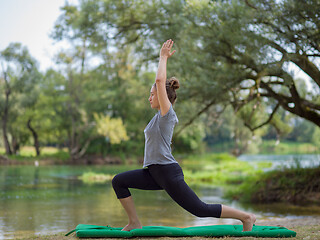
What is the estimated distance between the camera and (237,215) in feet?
12.9

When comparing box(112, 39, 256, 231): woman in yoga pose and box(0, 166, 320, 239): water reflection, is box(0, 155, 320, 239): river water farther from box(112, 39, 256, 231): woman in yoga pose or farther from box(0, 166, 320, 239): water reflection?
box(112, 39, 256, 231): woman in yoga pose

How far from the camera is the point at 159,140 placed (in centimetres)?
377

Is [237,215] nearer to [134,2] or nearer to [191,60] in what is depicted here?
[191,60]

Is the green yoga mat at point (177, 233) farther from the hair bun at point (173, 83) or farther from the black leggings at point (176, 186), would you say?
the hair bun at point (173, 83)

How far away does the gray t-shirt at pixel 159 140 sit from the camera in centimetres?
376

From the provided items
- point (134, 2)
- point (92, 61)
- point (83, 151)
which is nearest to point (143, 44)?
point (134, 2)

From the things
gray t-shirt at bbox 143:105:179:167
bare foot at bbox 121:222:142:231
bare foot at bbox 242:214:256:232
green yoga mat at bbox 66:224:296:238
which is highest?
gray t-shirt at bbox 143:105:179:167

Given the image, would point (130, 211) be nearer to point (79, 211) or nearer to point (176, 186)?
point (176, 186)

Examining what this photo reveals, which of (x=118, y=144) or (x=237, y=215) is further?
(x=118, y=144)

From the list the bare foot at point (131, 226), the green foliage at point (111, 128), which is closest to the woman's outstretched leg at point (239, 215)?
the bare foot at point (131, 226)

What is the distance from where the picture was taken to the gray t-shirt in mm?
3758

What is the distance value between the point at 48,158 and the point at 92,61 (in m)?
8.95

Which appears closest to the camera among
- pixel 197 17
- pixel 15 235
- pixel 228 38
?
pixel 15 235

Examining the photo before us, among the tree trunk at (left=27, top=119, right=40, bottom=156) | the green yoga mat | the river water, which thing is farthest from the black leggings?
the tree trunk at (left=27, top=119, right=40, bottom=156)
